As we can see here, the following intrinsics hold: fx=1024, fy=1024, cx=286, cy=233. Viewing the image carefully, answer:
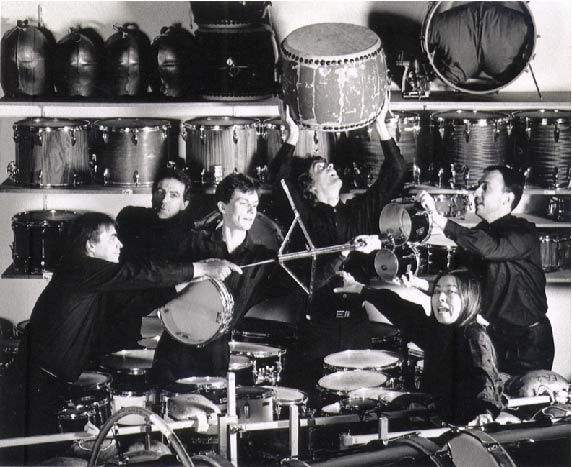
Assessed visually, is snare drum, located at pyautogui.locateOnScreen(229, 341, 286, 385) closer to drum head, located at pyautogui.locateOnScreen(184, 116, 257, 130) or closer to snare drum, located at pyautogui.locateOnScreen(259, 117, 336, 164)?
snare drum, located at pyautogui.locateOnScreen(259, 117, 336, 164)

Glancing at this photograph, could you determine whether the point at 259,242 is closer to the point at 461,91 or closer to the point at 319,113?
the point at 319,113

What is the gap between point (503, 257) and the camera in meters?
6.41

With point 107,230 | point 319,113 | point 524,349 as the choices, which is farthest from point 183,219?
point 524,349

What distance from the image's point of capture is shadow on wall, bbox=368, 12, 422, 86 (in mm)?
6559

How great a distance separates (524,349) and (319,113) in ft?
7.08

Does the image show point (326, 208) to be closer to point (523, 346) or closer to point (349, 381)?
point (349, 381)

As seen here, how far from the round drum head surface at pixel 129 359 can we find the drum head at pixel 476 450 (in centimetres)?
345

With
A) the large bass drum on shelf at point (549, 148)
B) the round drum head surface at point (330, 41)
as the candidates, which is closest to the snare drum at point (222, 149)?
the round drum head surface at point (330, 41)

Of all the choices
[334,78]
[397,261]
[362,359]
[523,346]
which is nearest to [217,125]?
[334,78]

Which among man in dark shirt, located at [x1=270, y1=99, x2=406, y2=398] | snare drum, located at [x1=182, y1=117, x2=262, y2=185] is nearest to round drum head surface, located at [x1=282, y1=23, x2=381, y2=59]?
man in dark shirt, located at [x1=270, y1=99, x2=406, y2=398]

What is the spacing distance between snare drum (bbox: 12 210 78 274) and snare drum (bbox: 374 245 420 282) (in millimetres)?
1992

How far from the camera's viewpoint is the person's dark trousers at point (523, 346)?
21.3 feet

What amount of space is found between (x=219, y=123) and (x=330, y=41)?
1035 millimetres

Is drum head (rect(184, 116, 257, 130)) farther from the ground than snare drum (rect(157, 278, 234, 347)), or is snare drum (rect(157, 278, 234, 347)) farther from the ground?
drum head (rect(184, 116, 257, 130))
